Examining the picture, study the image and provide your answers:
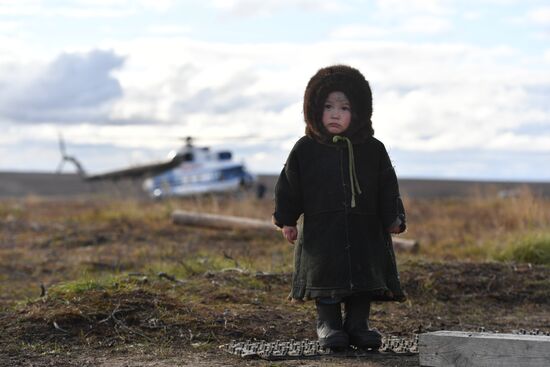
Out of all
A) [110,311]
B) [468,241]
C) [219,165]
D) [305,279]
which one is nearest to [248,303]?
[110,311]

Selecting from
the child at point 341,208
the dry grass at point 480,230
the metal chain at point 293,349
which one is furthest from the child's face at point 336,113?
the dry grass at point 480,230

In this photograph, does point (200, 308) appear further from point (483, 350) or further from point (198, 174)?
point (198, 174)

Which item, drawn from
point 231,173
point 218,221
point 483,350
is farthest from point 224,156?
point 483,350

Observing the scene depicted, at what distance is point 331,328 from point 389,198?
2.87 ft

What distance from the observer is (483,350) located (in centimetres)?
509

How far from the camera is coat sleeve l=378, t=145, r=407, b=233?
5.85 meters

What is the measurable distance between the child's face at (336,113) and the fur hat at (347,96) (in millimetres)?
21

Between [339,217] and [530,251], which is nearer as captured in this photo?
[339,217]

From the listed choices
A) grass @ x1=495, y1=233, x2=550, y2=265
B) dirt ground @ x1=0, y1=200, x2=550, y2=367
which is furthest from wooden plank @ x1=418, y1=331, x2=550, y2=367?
grass @ x1=495, y1=233, x2=550, y2=265

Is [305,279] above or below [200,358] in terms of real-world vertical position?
above

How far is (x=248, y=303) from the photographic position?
298 inches

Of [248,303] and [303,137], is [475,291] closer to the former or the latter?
[248,303]

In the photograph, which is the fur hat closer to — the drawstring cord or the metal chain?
the drawstring cord

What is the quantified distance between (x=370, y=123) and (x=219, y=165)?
29003mm
